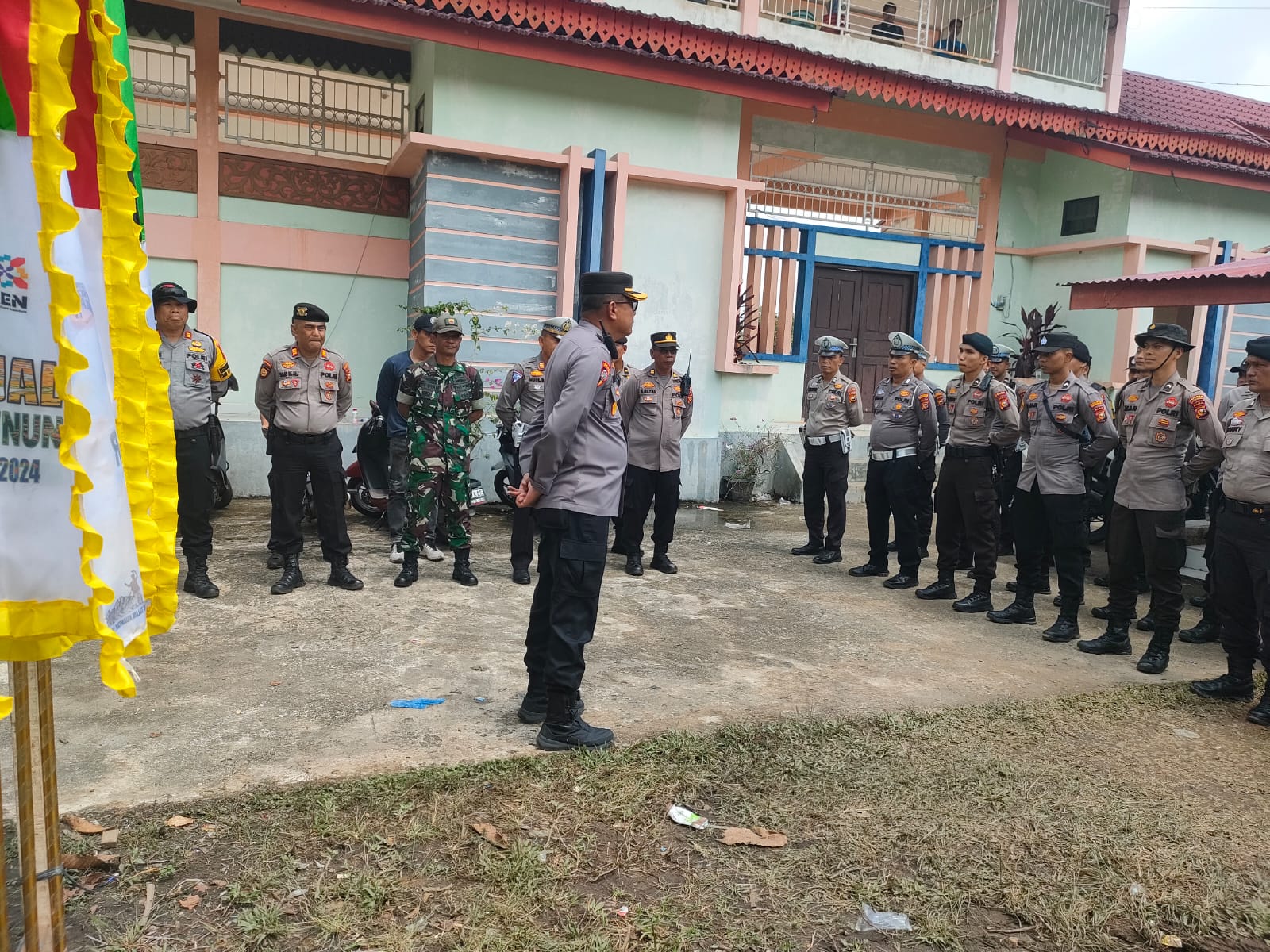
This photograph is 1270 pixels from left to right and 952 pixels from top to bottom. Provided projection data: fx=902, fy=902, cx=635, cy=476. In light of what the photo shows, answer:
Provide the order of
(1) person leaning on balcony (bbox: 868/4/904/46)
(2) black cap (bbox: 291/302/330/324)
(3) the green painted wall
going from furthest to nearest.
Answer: (1) person leaning on balcony (bbox: 868/4/904/46) → (3) the green painted wall → (2) black cap (bbox: 291/302/330/324)

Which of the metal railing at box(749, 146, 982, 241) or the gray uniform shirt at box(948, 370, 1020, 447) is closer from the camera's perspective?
the gray uniform shirt at box(948, 370, 1020, 447)

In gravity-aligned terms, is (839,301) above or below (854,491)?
above

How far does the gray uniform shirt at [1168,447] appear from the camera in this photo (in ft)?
16.5

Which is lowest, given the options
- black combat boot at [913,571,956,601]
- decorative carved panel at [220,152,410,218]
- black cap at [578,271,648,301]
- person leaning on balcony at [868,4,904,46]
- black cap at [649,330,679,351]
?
black combat boot at [913,571,956,601]

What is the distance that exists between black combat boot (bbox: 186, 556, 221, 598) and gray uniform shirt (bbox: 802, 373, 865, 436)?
→ 15.7 feet

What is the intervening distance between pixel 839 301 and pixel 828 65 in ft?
9.70

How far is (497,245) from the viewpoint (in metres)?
8.66

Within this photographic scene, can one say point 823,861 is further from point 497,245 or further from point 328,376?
point 497,245

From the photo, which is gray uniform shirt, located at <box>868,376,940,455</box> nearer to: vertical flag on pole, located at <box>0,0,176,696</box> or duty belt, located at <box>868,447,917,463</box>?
duty belt, located at <box>868,447,917,463</box>

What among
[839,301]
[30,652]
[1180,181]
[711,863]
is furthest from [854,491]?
[30,652]

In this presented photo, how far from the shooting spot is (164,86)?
860cm

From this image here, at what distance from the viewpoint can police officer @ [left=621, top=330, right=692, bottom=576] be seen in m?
6.84

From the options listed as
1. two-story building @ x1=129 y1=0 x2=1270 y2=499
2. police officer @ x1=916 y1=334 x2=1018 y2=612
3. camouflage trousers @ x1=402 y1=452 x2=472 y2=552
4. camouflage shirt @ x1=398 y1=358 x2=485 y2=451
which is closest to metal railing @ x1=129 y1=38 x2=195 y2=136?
two-story building @ x1=129 y1=0 x2=1270 y2=499

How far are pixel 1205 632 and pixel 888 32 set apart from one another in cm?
935
